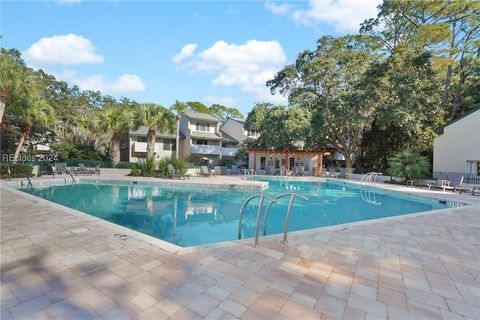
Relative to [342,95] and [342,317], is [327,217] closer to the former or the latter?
[342,317]

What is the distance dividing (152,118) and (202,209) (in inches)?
484

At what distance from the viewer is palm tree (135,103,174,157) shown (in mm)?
19672

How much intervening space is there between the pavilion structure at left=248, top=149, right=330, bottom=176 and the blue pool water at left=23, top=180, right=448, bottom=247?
32.4ft

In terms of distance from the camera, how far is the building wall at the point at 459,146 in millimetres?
16516

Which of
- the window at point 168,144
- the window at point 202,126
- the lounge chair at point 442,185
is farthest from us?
the window at point 202,126

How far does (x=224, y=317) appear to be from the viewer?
94.3 inches

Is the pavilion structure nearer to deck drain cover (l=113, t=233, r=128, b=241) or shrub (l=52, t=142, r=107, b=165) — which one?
shrub (l=52, t=142, r=107, b=165)

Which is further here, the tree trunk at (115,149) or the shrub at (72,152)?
the shrub at (72,152)

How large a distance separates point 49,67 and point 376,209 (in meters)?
38.6

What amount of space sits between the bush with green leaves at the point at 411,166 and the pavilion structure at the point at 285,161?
7.73 meters

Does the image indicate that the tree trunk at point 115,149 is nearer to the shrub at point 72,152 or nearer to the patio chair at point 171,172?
the shrub at point 72,152

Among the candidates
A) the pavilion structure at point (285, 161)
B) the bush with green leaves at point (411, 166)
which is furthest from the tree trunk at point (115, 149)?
the bush with green leaves at point (411, 166)

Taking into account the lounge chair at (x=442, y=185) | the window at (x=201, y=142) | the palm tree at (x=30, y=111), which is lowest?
the lounge chair at (x=442, y=185)

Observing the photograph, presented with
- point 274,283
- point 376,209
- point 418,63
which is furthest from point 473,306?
point 418,63
